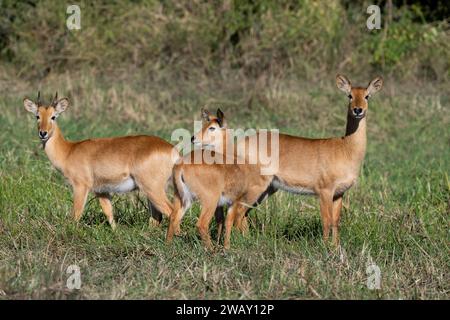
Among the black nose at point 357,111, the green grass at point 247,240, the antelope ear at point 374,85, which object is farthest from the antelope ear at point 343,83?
the green grass at point 247,240

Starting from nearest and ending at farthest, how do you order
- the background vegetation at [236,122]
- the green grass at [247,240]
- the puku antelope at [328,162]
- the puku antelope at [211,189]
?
the green grass at [247,240], the background vegetation at [236,122], the puku antelope at [211,189], the puku antelope at [328,162]

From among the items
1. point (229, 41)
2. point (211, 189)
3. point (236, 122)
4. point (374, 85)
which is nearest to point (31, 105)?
point (211, 189)

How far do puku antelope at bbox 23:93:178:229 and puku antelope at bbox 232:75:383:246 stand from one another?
39.2 inches

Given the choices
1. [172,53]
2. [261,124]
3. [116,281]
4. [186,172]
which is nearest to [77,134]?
[261,124]

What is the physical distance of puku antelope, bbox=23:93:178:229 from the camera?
815 cm

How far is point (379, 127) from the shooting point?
13102 millimetres

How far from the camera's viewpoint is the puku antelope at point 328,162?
810 centimetres

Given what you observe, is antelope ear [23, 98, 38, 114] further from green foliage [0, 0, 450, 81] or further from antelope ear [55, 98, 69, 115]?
green foliage [0, 0, 450, 81]

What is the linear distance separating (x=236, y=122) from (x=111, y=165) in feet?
17.0

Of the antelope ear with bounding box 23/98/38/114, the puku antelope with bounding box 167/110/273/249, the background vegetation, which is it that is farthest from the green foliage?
the puku antelope with bounding box 167/110/273/249

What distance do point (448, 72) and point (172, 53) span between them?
4.47 metres

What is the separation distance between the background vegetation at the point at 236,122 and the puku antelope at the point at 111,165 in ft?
0.76

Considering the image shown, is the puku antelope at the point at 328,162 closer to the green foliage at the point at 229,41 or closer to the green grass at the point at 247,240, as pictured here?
the green grass at the point at 247,240

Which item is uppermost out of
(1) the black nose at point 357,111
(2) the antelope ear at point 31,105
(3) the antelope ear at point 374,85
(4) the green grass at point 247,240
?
(3) the antelope ear at point 374,85
